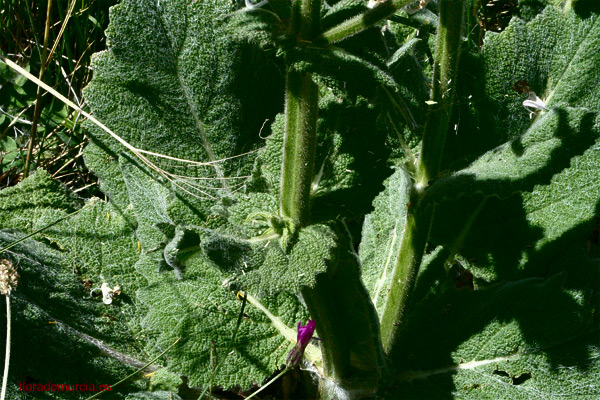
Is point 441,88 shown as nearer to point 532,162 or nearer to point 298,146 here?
point 532,162

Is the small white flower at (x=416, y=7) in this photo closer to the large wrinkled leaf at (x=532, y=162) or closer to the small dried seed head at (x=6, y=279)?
the large wrinkled leaf at (x=532, y=162)

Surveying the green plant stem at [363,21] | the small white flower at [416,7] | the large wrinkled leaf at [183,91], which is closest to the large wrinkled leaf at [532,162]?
the small white flower at [416,7]

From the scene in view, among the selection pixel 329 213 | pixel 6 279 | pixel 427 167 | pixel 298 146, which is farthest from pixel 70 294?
pixel 427 167

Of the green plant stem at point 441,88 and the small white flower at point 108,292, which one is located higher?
the green plant stem at point 441,88

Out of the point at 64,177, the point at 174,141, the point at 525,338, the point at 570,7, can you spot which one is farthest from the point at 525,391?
the point at 64,177

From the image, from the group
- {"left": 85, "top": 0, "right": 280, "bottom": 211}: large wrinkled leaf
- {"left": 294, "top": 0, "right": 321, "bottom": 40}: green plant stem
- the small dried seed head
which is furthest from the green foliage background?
{"left": 294, "top": 0, "right": 321, "bottom": 40}: green plant stem

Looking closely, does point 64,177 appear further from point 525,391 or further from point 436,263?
point 525,391
